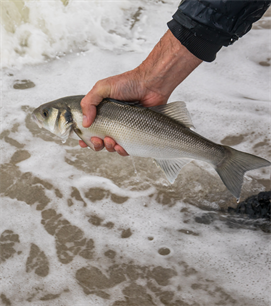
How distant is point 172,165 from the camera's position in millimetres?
2680

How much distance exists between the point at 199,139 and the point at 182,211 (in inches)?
49.3

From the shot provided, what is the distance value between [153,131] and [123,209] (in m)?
1.32

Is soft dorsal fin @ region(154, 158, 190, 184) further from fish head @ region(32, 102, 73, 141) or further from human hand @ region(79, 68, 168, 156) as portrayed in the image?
fish head @ region(32, 102, 73, 141)

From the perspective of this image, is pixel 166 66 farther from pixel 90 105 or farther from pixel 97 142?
pixel 97 142

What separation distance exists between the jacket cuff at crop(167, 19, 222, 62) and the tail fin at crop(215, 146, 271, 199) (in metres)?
0.84

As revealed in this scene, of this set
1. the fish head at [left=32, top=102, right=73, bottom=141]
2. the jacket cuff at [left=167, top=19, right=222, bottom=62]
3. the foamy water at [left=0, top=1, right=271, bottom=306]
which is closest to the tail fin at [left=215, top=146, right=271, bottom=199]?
the jacket cuff at [left=167, top=19, right=222, bottom=62]

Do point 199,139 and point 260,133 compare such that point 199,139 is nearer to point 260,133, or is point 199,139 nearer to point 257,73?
point 260,133

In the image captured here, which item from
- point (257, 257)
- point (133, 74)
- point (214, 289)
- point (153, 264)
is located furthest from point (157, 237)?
point (133, 74)

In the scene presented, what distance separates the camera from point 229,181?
8.11 feet

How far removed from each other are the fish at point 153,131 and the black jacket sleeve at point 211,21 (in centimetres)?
54

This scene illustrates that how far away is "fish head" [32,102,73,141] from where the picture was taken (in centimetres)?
257

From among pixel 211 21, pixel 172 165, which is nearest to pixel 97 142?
pixel 172 165

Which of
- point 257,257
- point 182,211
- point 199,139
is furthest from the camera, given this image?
point 182,211

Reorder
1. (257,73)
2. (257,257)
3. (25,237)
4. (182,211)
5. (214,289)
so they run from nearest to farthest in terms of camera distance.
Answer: (214,289)
(257,257)
(25,237)
(182,211)
(257,73)
